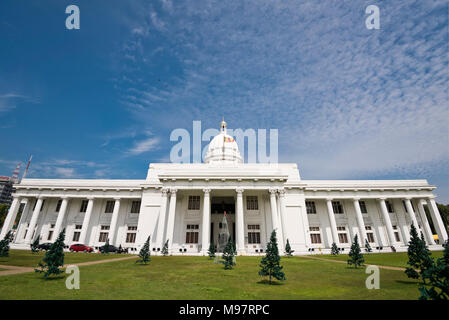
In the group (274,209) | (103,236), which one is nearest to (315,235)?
(274,209)

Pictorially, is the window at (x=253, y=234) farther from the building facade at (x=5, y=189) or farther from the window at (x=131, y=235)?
the building facade at (x=5, y=189)

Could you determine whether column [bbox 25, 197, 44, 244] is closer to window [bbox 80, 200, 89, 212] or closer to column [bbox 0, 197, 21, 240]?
column [bbox 0, 197, 21, 240]

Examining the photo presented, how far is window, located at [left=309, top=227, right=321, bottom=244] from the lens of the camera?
41656mm

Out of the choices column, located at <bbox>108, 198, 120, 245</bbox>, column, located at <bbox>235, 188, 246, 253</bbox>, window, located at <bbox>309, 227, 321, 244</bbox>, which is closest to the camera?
column, located at <bbox>235, 188, 246, 253</bbox>

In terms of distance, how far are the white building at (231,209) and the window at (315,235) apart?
18cm

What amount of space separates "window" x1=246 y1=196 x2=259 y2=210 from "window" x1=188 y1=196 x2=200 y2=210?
873 centimetres

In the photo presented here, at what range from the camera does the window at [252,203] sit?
3919cm

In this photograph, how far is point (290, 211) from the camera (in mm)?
38625

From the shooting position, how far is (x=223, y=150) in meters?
53.2

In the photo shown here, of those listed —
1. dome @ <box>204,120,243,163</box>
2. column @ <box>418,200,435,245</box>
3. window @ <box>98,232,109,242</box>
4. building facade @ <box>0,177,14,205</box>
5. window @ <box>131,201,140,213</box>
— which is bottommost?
window @ <box>98,232,109,242</box>

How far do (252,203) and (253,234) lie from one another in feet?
17.2

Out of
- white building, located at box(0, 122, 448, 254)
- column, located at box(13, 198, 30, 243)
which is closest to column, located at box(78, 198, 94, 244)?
white building, located at box(0, 122, 448, 254)

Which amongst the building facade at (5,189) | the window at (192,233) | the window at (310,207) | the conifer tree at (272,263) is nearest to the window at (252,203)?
the window at (192,233)
